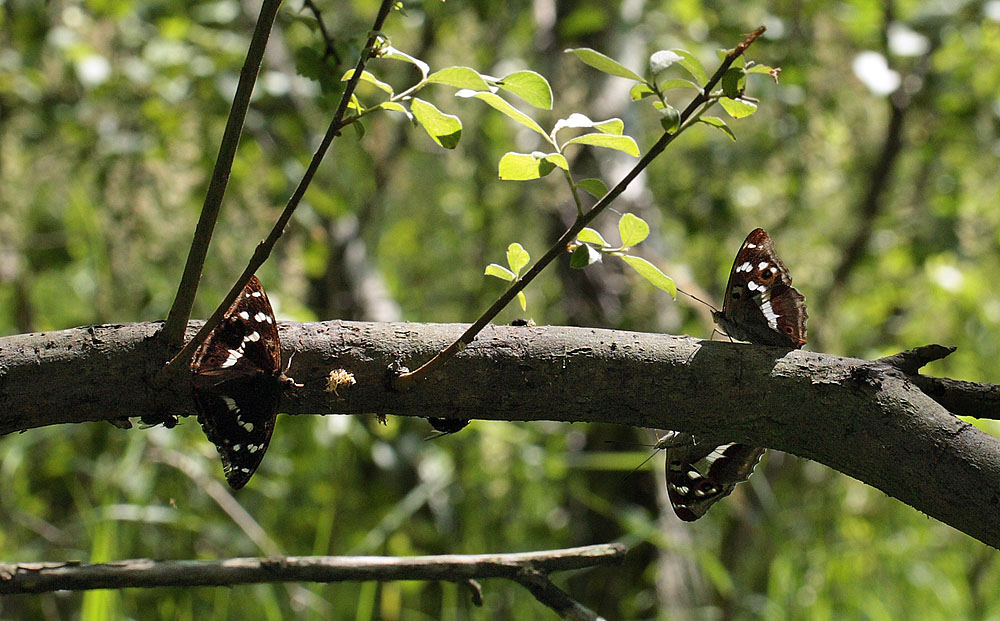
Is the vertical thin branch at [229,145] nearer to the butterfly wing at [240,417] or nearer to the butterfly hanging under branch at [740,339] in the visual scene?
the butterfly wing at [240,417]

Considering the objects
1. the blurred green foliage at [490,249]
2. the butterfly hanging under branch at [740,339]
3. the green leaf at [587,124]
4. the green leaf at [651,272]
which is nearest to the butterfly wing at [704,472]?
the butterfly hanging under branch at [740,339]

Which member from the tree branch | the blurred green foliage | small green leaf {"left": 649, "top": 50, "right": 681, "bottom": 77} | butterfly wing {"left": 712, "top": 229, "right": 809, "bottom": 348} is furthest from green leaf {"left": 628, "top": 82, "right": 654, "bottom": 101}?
the blurred green foliage

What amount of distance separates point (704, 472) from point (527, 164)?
0.93ft

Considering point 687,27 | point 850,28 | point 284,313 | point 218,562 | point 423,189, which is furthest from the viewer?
point 423,189

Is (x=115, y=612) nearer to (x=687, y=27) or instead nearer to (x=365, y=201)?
(x=365, y=201)

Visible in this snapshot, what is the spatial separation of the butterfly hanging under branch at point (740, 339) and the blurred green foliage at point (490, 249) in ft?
2.39

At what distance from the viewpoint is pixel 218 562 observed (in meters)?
0.68

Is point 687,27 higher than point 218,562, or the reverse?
point 687,27

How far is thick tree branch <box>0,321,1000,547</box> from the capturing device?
0.54 m

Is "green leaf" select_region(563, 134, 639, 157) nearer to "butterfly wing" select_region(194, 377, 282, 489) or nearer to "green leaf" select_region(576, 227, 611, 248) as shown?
"green leaf" select_region(576, 227, 611, 248)

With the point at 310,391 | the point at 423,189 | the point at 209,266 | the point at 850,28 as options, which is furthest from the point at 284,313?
the point at 850,28

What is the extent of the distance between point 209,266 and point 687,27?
1259mm

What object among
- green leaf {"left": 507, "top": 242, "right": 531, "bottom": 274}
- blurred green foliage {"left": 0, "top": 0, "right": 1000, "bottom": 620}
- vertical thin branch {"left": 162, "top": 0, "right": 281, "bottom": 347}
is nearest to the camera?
vertical thin branch {"left": 162, "top": 0, "right": 281, "bottom": 347}

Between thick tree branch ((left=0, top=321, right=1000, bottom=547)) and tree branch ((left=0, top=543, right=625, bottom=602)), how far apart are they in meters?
→ 0.16
